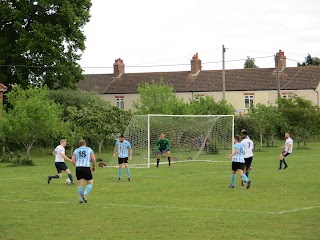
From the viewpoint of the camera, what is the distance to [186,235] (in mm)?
14648

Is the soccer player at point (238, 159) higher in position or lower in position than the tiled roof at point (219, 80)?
lower

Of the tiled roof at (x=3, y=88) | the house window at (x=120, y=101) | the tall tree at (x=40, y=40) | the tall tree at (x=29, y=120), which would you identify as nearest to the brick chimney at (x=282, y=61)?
the house window at (x=120, y=101)

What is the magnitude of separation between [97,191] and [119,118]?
77.3 ft

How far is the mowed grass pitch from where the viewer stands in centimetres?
1512

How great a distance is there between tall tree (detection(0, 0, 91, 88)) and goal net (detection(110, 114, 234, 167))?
15230 mm

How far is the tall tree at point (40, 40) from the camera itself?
188 feet

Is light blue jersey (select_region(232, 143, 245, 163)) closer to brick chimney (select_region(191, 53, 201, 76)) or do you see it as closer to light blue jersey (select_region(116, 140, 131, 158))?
light blue jersey (select_region(116, 140, 131, 158))

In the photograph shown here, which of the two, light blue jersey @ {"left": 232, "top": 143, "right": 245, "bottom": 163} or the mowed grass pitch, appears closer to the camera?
the mowed grass pitch

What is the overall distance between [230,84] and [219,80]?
1.58 meters

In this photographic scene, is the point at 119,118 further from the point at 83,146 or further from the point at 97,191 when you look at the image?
the point at 83,146

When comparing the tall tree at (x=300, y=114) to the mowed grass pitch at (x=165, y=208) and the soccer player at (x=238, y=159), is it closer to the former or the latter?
the mowed grass pitch at (x=165, y=208)

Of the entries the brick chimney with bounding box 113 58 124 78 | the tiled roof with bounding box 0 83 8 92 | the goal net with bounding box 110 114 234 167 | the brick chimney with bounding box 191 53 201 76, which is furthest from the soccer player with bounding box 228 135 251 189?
the brick chimney with bounding box 113 58 124 78

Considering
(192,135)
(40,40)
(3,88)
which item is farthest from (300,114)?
(3,88)

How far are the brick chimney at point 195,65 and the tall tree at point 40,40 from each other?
28.4 m
